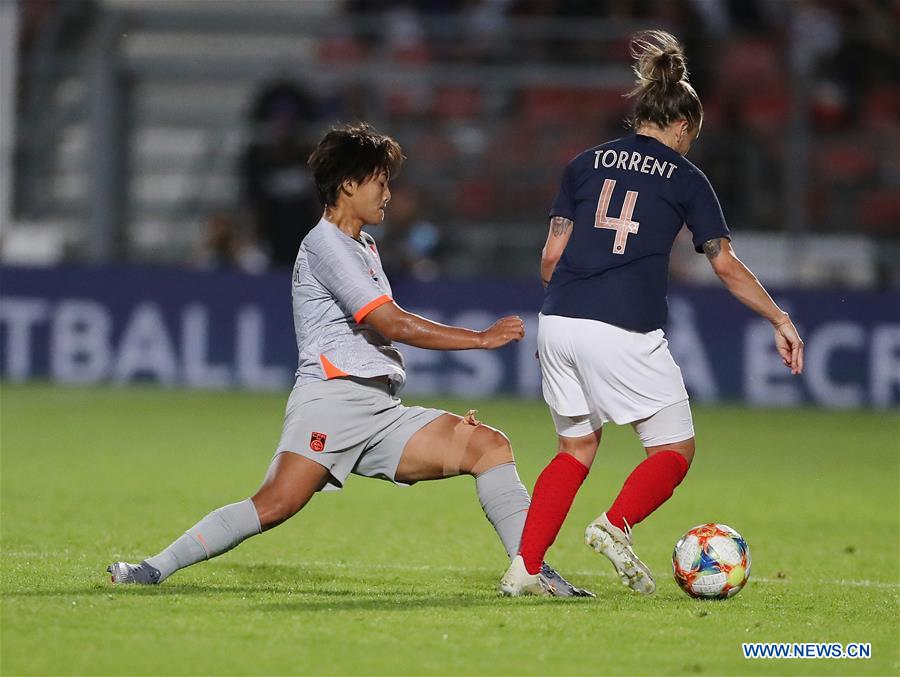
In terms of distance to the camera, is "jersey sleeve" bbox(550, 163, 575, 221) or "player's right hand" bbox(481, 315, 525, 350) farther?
"jersey sleeve" bbox(550, 163, 575, 221)

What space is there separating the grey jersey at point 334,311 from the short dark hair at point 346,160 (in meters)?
0.15

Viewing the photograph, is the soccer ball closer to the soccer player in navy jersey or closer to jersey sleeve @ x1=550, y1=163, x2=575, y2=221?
the soccer player in navy jersey

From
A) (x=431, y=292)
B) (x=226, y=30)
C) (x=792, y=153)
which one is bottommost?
(x=431, y=292)

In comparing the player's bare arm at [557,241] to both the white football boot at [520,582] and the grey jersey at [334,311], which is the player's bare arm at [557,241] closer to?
the grey jersey at [334,311]

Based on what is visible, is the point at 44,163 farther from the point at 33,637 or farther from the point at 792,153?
the point at 33,637

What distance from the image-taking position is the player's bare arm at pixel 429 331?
534 centimetres

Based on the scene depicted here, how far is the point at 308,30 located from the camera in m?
18.9

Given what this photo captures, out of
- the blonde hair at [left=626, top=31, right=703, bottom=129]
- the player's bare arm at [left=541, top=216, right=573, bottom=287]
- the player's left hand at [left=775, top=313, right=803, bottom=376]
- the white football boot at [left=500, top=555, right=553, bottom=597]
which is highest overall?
the blonde hair at [left=626, top=31, right=703, bottom=129]

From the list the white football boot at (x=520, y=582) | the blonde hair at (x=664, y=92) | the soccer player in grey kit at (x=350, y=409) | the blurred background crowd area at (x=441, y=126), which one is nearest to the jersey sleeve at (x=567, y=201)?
the blonde hair at (x=664, y=92)

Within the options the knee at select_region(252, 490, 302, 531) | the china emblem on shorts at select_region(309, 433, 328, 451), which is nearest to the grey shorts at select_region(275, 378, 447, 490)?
the china emblem on shorts at select_region(309, 433, 328, 451)

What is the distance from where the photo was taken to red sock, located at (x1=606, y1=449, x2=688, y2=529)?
559 cm

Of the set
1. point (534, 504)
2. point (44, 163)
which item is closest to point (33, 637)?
point (534, 504)

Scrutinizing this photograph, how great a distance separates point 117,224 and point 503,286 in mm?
4772

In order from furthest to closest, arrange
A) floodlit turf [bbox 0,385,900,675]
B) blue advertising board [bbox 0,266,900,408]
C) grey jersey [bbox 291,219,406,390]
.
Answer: blue advertising board [bbox 0,266,900,408] → grey jersey [bbox 291,219,406,390] → floodlit turf [bbox 0,385,900,675]
